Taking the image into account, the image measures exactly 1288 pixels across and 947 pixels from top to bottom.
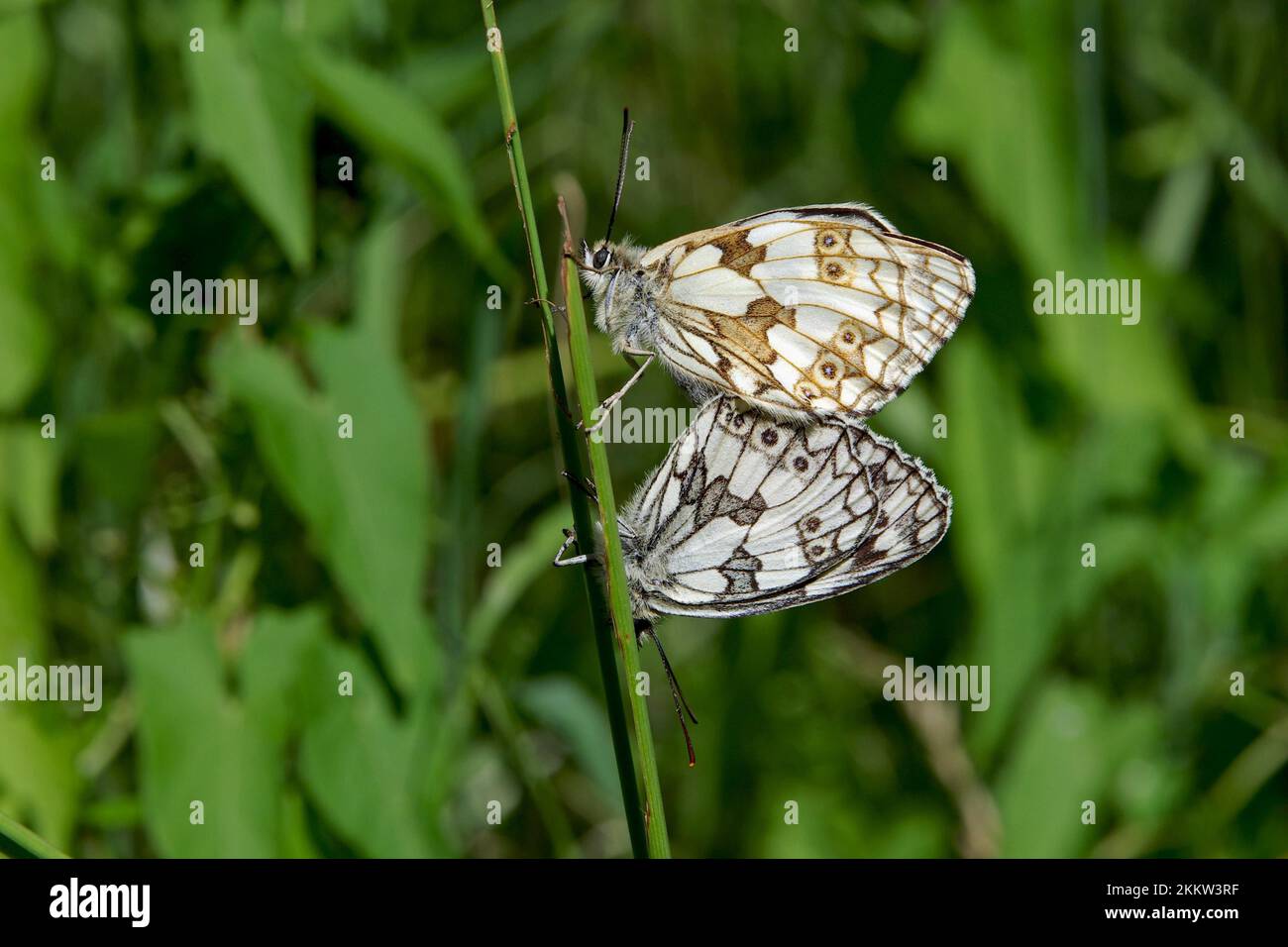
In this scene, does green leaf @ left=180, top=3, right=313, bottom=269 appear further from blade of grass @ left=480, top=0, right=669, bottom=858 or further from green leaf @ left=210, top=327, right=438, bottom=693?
blade of grass @ left=480, top=0, right=669, bottom=858

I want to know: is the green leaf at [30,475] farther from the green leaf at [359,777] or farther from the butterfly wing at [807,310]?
the butterfly wing at [807,310]

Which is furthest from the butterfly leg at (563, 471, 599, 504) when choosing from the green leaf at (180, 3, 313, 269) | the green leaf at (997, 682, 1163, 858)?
the green leaf at (997, 682, 1163, 858)

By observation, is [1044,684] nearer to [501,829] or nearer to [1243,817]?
[1243,817]

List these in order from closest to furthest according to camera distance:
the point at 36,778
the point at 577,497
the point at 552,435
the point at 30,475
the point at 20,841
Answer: the point at 20,841 → the point at 577,497 → the point at 36,778 → the point at 30,475 → the point at 552,435

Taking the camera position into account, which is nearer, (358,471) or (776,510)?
(776,510)

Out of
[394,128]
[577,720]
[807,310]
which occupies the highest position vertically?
[394,128]

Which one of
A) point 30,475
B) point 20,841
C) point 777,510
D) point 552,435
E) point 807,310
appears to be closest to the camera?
point 20,841

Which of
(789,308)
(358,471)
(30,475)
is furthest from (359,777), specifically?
(789,308)

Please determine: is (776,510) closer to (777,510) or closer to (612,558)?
(777,510)
